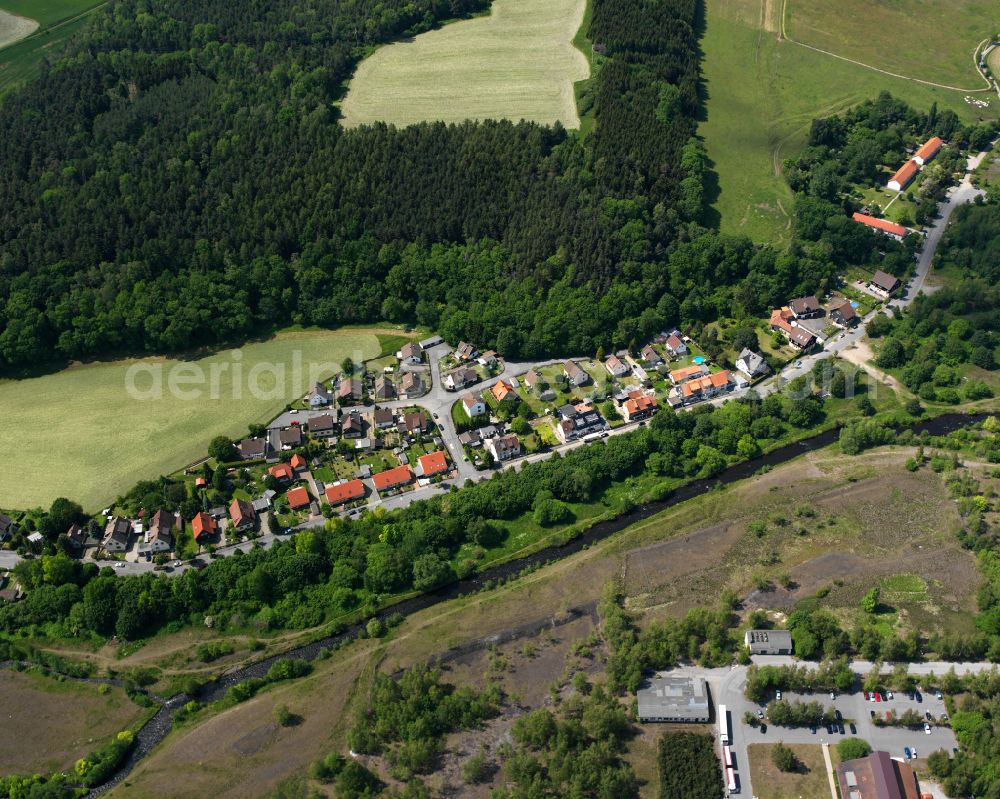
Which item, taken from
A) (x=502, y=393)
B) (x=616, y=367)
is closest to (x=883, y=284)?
(x=616, y=367)

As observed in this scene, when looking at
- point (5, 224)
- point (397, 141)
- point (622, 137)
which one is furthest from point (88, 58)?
point (622, 137)

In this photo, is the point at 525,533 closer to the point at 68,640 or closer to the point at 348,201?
the point at 68,640

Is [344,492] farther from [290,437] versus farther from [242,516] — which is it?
[290,437]

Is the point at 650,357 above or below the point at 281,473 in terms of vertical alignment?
above

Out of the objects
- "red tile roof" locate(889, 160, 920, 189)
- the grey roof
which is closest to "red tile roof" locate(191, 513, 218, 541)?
the grey roof

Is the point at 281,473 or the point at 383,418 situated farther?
the point at 383,418

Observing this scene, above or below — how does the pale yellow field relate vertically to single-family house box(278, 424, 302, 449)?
above

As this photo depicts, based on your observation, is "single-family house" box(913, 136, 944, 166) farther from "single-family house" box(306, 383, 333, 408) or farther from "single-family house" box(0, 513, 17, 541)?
"single-family house" box(0, 513, 17, 541)
